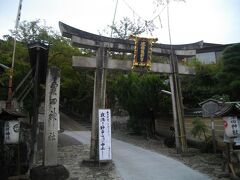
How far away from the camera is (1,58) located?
19.8 metres

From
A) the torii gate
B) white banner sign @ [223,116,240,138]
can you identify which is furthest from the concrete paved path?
white banner sign @ [223,116,240,138]

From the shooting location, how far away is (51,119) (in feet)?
27.9

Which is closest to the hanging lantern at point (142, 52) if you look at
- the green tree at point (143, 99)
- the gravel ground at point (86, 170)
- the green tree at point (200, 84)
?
the gravel ground at point (86, 170)

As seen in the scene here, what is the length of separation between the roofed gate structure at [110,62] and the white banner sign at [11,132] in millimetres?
3421

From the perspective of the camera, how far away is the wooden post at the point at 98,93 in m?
10.8

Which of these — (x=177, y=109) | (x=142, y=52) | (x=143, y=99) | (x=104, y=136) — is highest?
(x=142, y=52)

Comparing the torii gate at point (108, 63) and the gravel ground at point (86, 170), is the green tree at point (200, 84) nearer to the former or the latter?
the torii gate at point (108, 63)

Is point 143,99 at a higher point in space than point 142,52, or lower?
lower

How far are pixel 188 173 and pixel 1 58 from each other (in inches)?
643

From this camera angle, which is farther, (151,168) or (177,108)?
(177,108)

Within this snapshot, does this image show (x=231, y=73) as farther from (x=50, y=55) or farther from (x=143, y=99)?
(x=50, y=55)

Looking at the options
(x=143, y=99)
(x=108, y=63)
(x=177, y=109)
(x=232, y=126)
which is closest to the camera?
(x=232, y=126)

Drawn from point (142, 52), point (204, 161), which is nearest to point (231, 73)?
point (142, 52)

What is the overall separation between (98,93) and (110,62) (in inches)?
63.3
